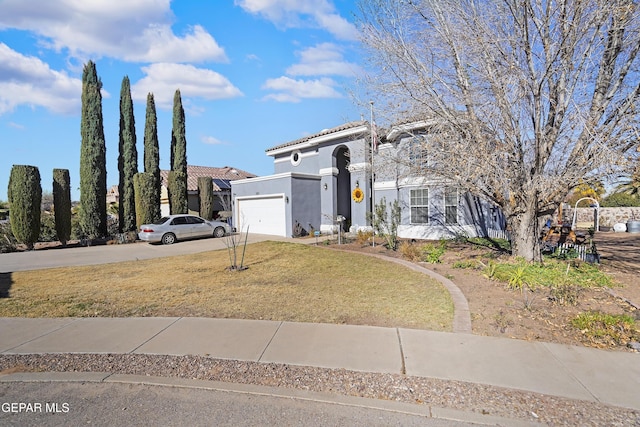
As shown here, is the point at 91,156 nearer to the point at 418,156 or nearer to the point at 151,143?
the point at 151,143

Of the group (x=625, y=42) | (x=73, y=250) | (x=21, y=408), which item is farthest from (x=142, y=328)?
(x=73, y=250)

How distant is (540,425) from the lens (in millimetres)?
3105

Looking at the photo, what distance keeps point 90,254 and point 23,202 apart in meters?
4.61

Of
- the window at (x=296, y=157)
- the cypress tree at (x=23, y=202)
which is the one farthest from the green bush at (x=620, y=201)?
the cypress tree at (x=23, y=202)

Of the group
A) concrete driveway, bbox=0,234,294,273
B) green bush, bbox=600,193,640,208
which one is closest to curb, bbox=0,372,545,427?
concrete driveway, bbox=0,234,294,273

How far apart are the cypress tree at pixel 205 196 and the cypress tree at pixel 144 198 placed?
4011 millimetres

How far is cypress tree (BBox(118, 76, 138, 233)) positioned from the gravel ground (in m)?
18.3

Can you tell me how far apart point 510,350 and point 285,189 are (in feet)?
51.4

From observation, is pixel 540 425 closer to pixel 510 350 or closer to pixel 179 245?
pixel 510 350

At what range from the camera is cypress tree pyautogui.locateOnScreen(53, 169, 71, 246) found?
690 inches

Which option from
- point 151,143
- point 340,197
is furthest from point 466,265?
point 151,143

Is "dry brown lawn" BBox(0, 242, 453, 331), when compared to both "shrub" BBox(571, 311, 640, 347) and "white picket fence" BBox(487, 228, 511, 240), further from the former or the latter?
"white picket fence" BBox(487, 228, 511, 240)

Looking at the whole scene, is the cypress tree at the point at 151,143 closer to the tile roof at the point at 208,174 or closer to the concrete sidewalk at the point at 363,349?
the tile roof at the point at 208,174

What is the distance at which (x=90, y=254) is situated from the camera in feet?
48.1
